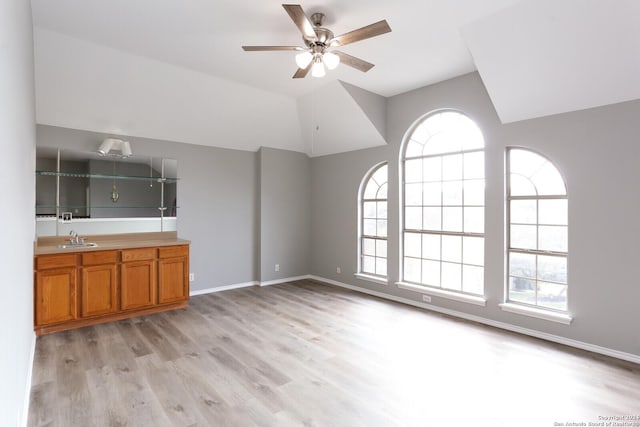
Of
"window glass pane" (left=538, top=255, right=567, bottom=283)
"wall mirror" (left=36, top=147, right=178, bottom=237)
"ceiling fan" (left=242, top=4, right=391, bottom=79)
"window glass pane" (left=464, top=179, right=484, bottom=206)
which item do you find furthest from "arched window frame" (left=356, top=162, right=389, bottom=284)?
"wall mirror" (left=36, top=147, right=178, bottom=237)

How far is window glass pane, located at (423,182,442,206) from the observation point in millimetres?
4531

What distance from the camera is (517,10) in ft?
9.13

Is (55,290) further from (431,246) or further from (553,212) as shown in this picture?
(553,212)

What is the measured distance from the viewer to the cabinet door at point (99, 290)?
3.72 m

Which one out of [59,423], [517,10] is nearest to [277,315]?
[59,423]

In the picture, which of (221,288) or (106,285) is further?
(221,288)

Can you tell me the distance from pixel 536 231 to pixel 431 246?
4.35 ft

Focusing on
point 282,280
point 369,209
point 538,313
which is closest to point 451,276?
point 538,313

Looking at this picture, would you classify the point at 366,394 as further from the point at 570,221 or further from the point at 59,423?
the point at 570,221

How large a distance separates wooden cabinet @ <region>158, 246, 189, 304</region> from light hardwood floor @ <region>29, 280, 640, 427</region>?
41cm

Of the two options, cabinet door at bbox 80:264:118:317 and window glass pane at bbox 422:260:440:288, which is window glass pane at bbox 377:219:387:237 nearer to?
window glass pane at bbox 422:260:440:288

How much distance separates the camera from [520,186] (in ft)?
12.4

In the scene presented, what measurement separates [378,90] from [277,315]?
3.50 meters

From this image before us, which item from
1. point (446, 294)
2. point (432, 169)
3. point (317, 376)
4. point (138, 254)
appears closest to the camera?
point (317, 376)
